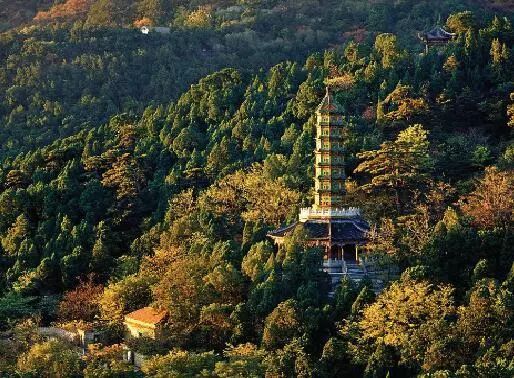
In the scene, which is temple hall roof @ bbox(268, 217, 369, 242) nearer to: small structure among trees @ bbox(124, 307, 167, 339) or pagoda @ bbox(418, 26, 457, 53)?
small structure among trees @ bbox(124, 307, 167, 339)

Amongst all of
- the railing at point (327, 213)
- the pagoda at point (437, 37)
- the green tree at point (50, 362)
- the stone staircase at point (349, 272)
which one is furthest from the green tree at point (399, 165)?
the green tree at point (50, 362)

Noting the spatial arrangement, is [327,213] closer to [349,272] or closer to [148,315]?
[349,272]

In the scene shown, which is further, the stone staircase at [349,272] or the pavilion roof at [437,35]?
the pavilion roof at [437,35]

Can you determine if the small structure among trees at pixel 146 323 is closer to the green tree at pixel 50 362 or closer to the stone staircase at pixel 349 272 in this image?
the green tree at pixel 50 362

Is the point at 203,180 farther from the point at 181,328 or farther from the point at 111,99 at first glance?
the point at 111,99

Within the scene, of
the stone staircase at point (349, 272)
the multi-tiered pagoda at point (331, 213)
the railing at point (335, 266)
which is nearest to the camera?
the stone staircase at point (349, 272)
